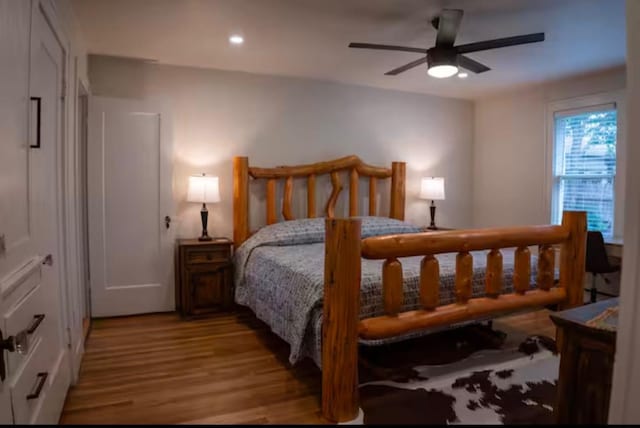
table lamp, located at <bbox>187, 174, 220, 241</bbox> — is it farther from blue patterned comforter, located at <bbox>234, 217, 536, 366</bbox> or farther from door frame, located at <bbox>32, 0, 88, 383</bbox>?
door frame, located at <bbox>32, 0, 88, 383</bbox>

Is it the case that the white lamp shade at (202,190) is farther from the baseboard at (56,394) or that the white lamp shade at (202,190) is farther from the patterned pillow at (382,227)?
the baseboard at (56,394)

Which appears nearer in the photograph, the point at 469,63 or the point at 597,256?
the point at 469,63

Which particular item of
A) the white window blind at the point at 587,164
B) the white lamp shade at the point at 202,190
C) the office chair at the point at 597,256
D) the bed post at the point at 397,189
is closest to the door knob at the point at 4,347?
the white lamp shade at the point at 202,190

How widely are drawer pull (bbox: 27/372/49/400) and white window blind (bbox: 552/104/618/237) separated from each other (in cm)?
469

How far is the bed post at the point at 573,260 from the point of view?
277 centimetres

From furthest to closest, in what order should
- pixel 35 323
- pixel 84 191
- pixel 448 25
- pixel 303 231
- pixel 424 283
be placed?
pixel 303 231 → pixel 84 191 → pixel 448 25 → pixel 424 283 → pixel 35 323

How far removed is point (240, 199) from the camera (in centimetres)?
397

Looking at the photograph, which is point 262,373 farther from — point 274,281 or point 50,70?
point 50,70

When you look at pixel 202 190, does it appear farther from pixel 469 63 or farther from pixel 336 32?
pixel 469 63

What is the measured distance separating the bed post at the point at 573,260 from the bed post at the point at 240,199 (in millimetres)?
2695

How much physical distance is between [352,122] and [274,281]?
8.04ft

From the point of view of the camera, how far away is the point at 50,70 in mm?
1975

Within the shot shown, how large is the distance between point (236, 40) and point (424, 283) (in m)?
2.35

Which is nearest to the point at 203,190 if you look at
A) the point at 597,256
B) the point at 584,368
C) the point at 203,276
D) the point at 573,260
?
the point at 203,276
